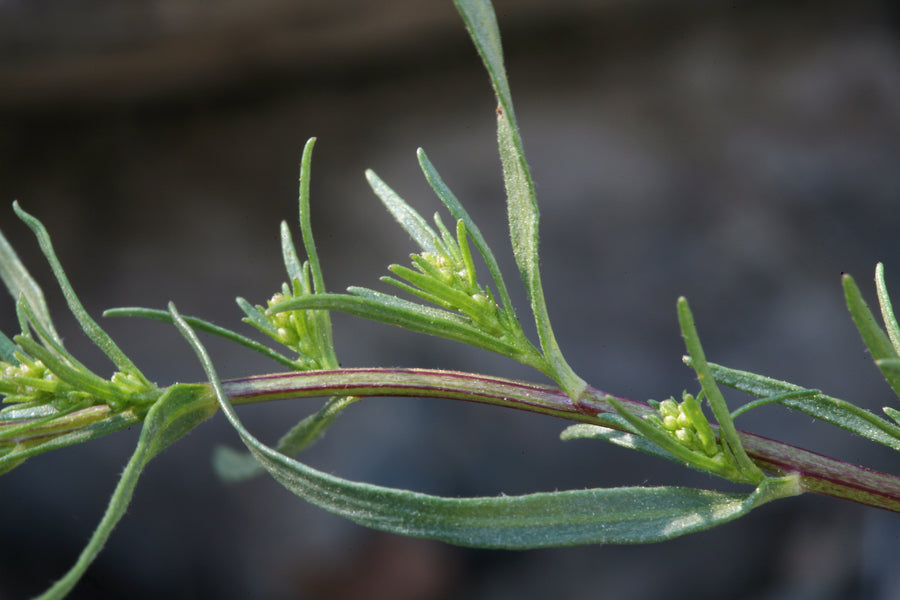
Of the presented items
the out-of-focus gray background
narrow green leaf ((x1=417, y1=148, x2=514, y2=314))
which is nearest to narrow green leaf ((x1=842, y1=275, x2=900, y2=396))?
narrow green leaf ((x1=417, y1=148, x2=514, y2=314))

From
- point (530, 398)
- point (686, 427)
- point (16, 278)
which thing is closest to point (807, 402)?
point (686, 427)

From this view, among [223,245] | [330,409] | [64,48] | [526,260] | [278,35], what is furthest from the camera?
[223,245]

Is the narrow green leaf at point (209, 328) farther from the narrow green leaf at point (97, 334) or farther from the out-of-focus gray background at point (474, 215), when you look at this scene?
the out-of-focus gray background at point (474, 215)

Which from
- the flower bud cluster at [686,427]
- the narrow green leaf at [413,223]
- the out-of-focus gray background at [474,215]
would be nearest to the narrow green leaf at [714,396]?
the flower bud cluster at [686,427]

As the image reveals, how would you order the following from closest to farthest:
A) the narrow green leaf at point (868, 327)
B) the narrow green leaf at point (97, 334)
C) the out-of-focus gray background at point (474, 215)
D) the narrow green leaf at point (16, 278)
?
the narrow green leaf at point (868, 327)
the narrow green leaf at point (97, 334)
the narrow green leaf at point (16, 278)
the out-of-focus gray background at point (474, 215)

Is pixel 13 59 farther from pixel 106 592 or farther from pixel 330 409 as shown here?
pixel 330 409

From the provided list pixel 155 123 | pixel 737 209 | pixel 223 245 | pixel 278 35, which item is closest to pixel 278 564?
pixel 223 245

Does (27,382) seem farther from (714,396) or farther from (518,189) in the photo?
(714,396)
